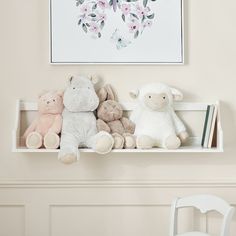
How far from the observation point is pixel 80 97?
2311 mm

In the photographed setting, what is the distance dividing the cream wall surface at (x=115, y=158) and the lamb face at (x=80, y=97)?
123 millimetres

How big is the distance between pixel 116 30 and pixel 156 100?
41cm

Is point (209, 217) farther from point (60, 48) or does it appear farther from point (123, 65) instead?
point (60, 48)

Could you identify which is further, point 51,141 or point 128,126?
point 128,126

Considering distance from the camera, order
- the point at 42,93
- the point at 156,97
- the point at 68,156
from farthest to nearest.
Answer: the point at 42,93
the point at 156,97
the point at 68,156

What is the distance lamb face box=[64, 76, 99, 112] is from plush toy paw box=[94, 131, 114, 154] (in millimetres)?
166

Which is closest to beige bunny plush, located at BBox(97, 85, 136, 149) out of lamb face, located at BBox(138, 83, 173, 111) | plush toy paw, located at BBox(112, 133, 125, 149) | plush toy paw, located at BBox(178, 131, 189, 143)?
plush toy paw, located at BBox(112, 133, 125, 149)

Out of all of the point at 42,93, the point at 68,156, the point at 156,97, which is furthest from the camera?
the point at 42,93

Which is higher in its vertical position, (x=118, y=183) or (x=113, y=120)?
(x=113, y=120)

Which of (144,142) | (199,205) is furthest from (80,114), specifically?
(199,205)

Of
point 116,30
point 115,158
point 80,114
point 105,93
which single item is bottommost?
point 115,158

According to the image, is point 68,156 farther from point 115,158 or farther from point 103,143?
point 115,158

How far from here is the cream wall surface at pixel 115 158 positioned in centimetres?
243

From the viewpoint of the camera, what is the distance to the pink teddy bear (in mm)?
2304
